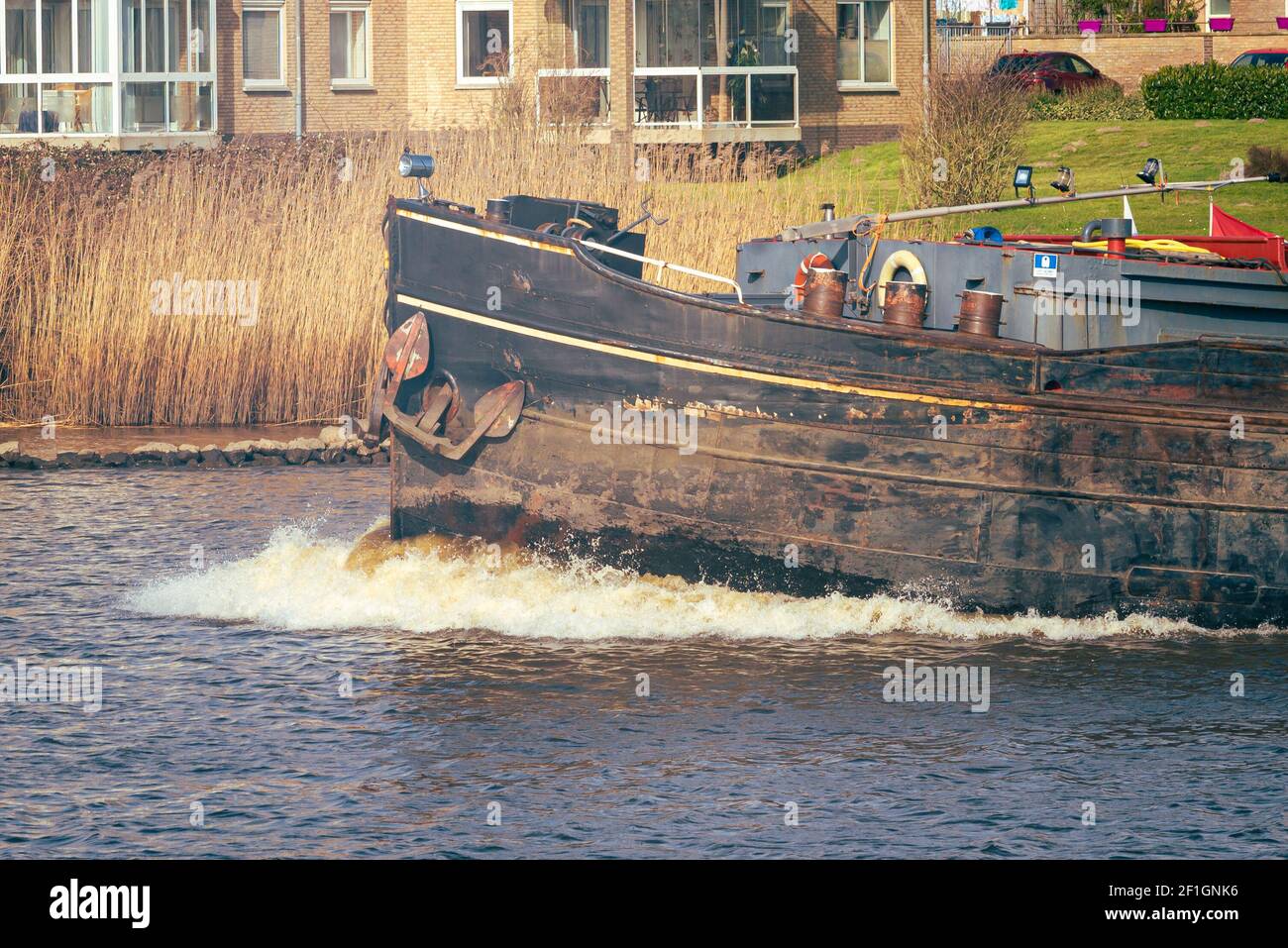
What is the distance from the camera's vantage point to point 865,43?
42.4 meters

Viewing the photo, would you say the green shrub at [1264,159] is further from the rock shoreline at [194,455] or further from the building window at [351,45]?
the building window at [351,45]

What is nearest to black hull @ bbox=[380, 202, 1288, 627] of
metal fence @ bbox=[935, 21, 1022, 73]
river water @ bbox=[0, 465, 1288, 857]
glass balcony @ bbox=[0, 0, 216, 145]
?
river water @ bbox=[0, 465, 1288, 857]

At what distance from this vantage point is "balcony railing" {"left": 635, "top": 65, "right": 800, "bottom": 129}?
39062mm

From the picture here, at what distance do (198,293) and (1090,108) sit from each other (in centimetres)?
2578

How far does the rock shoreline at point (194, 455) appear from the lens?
18.2m

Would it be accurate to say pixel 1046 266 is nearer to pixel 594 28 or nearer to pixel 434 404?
pixel 434 404

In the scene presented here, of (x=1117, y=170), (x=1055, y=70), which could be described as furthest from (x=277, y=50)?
(x=1117, y=170)

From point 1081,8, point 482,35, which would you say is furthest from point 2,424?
point 1081,8

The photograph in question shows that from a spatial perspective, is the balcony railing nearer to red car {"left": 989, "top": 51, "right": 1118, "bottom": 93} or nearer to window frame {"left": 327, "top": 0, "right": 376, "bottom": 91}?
red car {"left": 989, "top": 51, "right": 1118, "bottom": 93}

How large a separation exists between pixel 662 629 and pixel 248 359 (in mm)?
9480

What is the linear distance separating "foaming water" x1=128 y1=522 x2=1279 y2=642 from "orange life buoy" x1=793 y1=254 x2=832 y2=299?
6.91ft

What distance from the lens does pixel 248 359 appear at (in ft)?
64.3

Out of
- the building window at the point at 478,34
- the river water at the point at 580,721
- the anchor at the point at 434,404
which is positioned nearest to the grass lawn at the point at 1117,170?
the building window at the point at 478,34

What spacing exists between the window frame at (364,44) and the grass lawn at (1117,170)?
441 inches
